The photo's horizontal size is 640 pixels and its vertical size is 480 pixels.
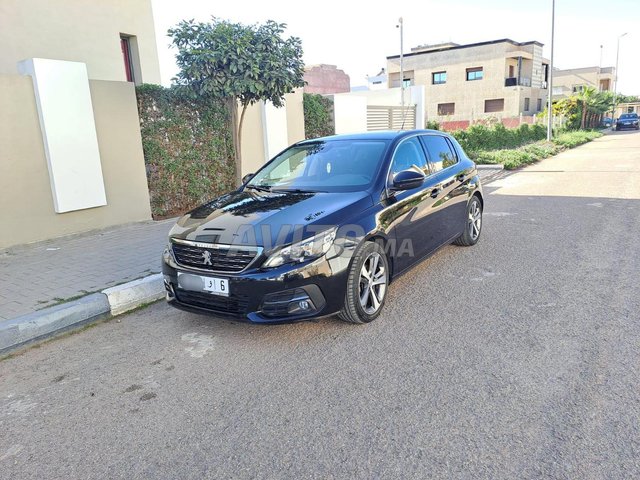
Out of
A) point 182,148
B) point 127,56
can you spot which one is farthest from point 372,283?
point 127,56

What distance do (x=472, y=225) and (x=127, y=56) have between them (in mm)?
10135

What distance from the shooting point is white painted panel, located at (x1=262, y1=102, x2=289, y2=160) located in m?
11.0

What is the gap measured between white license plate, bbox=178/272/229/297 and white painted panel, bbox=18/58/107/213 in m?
4.23

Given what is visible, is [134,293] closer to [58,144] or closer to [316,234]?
[316,234]

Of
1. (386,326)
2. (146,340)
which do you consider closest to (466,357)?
(386,326)

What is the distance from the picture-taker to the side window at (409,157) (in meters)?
4.85

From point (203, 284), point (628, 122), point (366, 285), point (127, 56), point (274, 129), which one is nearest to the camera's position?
point (203, 284)

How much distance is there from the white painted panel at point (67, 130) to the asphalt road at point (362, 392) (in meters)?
3.43

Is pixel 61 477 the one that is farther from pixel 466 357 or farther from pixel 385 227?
pixel 385 227

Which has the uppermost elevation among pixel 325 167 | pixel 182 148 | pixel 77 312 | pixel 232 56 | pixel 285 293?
pixel 232 56

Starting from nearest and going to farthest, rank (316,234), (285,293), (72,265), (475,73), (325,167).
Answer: (285,293) < (316,234) < (325,167) < (72,265) < (475,73)

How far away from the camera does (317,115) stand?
1284 cm

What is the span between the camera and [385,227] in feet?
14.1

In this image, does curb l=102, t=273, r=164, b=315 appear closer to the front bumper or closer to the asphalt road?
the asphalt road
